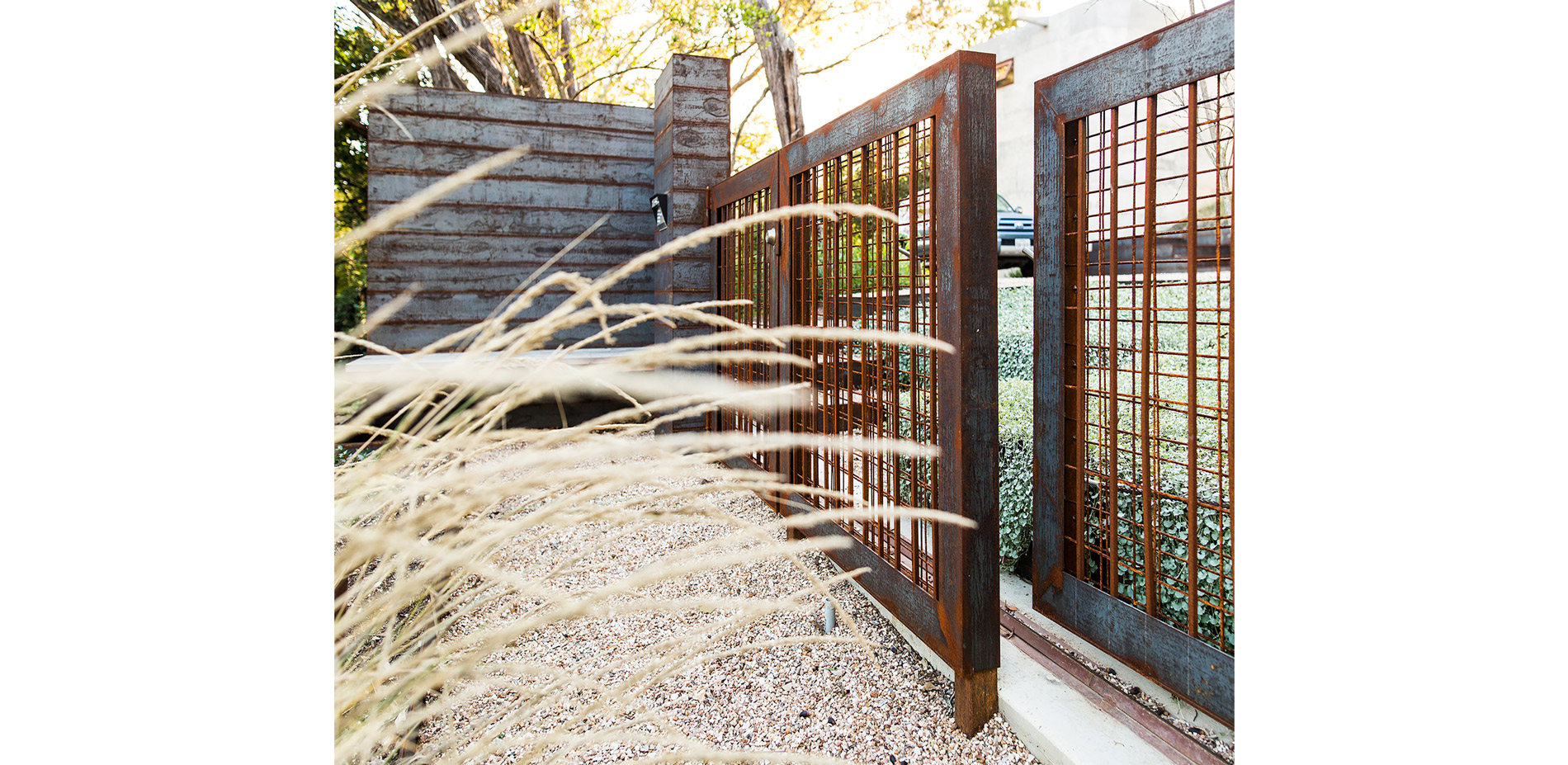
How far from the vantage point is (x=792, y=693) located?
1.76 metres

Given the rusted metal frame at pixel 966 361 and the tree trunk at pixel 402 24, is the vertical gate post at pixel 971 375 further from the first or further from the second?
the tree trunk at pixel 402 24

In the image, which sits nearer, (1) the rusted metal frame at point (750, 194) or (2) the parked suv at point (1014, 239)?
(1) the rusted metal frame at point (750, 194)

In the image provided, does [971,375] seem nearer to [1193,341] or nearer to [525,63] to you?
[1193,341]

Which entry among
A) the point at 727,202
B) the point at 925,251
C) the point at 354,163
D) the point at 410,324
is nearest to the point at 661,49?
the point at 354,163

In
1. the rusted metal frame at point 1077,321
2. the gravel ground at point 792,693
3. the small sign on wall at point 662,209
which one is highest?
the small sign on wall at point 662,209

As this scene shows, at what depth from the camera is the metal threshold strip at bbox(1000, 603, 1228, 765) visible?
132 cm

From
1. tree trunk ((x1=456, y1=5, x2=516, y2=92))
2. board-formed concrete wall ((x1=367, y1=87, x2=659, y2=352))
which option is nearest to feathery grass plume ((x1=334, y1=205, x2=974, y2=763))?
board-formed concrete wall ((x1=367, y1=87, x2=659, y2=352))

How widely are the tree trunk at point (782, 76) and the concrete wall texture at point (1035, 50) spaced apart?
441cm

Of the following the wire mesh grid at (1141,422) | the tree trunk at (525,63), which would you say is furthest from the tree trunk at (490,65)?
the wire mesh grid at (1141,422)

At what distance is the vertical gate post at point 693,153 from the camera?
4.13m

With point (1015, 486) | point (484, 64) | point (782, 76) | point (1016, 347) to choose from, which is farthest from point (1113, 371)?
point (484, 64)

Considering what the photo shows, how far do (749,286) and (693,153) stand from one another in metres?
1.33

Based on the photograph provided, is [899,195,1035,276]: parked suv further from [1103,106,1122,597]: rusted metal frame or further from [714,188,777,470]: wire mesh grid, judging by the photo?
[1103,106,1122,597]: rusted metal frame
